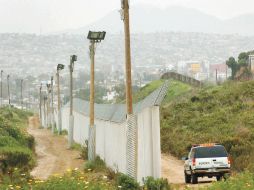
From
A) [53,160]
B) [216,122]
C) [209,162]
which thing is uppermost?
[209,162]

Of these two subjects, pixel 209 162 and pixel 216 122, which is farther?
pixel 216 122

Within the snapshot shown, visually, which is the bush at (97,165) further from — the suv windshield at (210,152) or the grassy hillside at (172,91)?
the grassy hillside at (172,91)

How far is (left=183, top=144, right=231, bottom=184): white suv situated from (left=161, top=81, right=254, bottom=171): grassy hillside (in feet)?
22.4

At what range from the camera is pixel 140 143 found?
26.0 meters

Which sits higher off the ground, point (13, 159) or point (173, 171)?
point (13, 159)

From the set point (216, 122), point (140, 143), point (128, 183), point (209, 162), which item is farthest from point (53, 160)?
point (128, 183)

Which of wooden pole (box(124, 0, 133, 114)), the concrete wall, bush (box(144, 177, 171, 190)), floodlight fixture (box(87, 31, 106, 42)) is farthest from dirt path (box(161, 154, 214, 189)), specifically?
floodlight fixture (box(87, 31, 106, 42))

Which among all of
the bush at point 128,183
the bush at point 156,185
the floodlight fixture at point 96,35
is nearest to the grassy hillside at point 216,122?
the floodlight fixture at point 96,35

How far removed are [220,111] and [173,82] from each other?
4366cm

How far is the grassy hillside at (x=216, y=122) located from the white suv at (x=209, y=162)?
6828mm

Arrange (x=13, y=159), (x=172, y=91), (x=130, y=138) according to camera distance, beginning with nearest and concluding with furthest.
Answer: (x=130, y=138), (x=13, y=159), (x=172, y=91)

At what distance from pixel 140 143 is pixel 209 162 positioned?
407 centimetres

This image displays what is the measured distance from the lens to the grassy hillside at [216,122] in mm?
42916

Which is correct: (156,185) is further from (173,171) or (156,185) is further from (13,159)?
(173,171)
